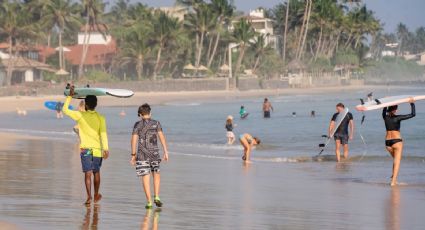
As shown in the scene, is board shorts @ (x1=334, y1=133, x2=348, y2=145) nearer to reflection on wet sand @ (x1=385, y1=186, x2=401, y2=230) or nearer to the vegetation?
reflection on wet sand @ (x1=385, y1=186, x2=401, y2=230)

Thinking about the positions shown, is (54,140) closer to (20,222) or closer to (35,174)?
(35,174)

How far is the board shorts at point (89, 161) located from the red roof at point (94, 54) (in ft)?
268

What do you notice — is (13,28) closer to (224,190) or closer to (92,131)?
(224,190)

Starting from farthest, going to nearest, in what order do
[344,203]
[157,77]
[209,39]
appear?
1. [209,39]
2. [157,77]
3. [344,203]

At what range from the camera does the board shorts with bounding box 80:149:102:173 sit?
476 inches

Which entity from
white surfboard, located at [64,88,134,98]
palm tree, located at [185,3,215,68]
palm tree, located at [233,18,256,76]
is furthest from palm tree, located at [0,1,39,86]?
white surfboard, located at [64,88,134,98]

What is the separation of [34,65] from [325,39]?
60434 mm

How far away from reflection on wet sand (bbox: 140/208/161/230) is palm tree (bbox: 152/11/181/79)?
7728cm

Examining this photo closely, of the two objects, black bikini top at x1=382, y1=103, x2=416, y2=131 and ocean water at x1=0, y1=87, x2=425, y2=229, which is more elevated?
black bikini top at x1=382, y1=103, x2=416, y2=131

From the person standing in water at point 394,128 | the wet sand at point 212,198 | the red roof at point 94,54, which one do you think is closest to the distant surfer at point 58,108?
the wet sand at point 212,198

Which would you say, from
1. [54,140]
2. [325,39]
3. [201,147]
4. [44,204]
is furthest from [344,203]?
[325,39]

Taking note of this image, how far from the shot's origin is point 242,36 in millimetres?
97812

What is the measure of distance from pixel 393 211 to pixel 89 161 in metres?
3.72

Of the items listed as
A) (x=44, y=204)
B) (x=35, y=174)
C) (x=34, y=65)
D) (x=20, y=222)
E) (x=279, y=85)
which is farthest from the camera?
(x=279, y=85)
